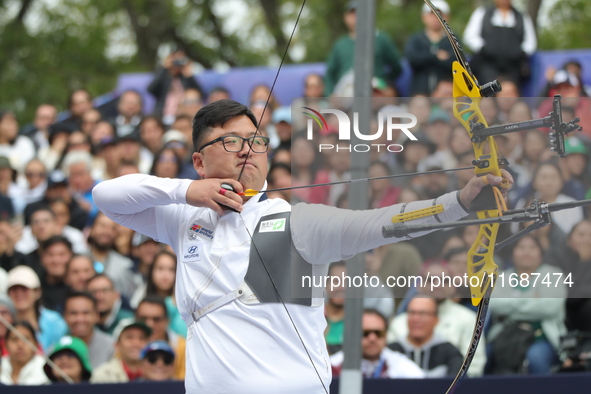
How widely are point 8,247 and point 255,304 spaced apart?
5273mm

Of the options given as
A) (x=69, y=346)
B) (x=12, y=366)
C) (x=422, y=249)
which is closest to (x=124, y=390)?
(x=69, y=346)

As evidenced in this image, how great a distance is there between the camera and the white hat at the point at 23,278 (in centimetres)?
680

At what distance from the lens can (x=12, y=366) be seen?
20.3 feet

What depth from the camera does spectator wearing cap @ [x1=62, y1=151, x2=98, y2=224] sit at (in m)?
8.60

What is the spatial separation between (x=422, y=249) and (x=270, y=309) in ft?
1.88

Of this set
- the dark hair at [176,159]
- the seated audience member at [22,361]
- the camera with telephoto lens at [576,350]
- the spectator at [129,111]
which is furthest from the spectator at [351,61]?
the camera with telephoto lens at [576,350]

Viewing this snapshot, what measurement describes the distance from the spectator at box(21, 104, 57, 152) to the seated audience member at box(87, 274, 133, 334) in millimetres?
3815

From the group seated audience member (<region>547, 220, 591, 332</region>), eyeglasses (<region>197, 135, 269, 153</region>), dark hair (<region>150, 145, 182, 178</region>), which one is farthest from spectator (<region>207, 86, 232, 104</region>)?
seated audience member (<region>547, 220, 591, 332</region>)

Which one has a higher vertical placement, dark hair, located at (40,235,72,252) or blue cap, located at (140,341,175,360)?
dark hair, located at (40,235,72,252)

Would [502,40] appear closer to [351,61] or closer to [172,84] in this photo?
[351,61]

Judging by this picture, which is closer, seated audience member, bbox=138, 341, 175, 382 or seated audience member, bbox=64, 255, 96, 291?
seated audience member, bbox=138, 341, 175, 382

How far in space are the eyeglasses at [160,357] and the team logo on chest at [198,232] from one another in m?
2.67

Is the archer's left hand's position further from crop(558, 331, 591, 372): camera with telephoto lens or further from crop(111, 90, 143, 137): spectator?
crop(111, 90, 143, 137): spectator

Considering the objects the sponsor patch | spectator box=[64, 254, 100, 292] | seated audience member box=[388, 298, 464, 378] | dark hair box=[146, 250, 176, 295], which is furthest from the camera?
spectator box=[64, 254, 100, 292]
